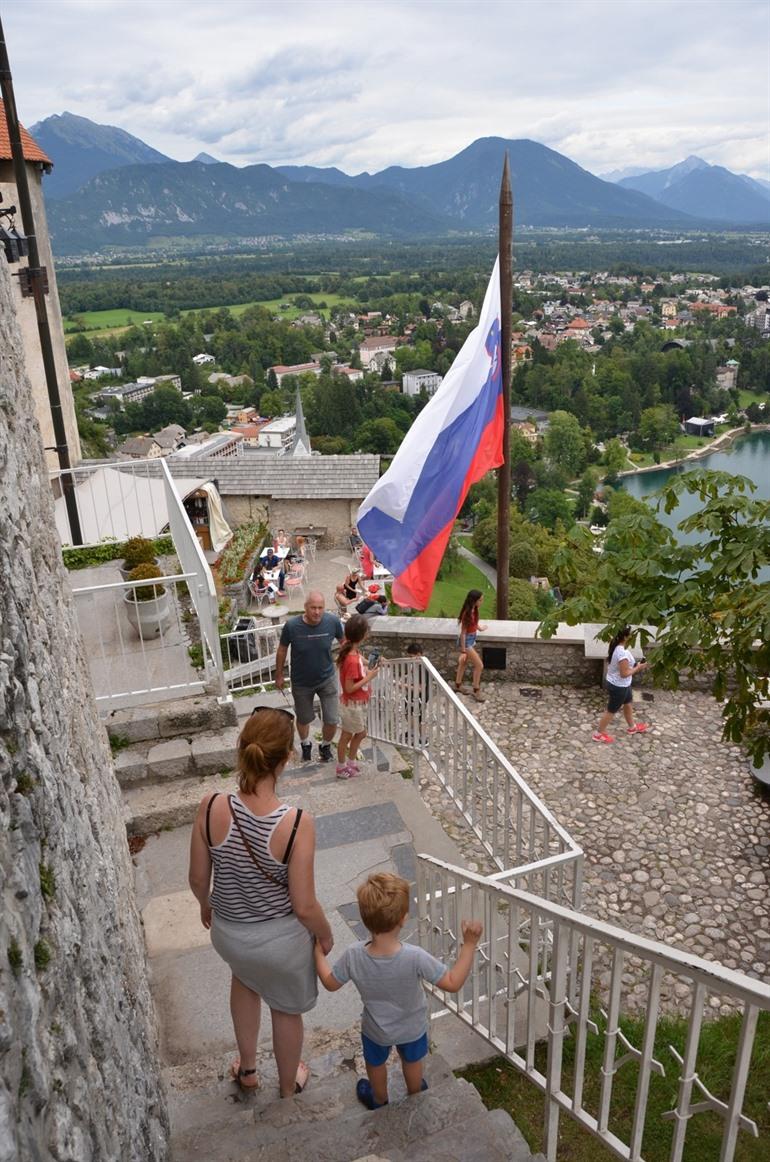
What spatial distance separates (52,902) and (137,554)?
6.87 m

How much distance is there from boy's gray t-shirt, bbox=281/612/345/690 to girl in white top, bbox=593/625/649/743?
2.63 meters

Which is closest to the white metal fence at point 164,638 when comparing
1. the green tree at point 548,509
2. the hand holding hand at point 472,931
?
the hand holding hand at point 472,931

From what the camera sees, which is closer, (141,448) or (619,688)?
(619,688)

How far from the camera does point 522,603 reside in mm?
38781

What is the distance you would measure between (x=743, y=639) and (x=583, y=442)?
85614 millimetres

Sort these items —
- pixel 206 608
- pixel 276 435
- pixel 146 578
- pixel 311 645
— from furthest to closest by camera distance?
pixel 276 435, pixel 146 578, pixel 206 608, pixel 311 645

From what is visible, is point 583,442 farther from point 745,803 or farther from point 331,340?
point 745,803

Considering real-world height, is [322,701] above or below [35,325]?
below

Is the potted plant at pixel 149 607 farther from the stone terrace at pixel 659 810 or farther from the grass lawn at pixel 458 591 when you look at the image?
the grass lawn at pixel 458 591

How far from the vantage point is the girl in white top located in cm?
732

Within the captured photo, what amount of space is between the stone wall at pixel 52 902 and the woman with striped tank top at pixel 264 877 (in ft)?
1.13

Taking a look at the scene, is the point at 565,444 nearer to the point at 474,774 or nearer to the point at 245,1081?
the point at 474,774

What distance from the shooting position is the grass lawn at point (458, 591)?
37.9 meters

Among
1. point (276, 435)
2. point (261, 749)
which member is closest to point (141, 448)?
point (276, 435)
